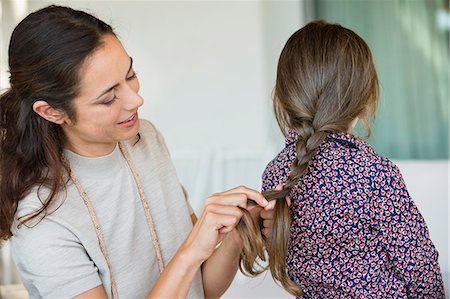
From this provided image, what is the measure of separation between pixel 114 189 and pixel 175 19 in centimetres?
298

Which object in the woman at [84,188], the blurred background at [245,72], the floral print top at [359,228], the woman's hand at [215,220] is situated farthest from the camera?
the blurred background at [245,72]

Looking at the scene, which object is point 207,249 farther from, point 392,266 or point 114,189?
point 392,266

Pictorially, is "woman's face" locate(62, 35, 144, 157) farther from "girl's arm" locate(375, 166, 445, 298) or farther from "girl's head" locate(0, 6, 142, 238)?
"girl's arm" locate(375, 166, 445, 298)

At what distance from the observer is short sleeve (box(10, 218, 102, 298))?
51.5 inches

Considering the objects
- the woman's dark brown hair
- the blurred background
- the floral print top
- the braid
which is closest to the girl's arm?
the floral print top

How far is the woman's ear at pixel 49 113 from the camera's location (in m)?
1.37

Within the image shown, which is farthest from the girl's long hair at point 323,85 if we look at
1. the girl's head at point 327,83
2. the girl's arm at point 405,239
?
the girl's arm at point 405,239

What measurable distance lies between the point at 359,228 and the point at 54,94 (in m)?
0.70

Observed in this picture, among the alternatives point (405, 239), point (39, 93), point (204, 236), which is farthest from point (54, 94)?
point (405, 239)

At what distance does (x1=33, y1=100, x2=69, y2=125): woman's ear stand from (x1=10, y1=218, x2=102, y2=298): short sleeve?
216 millimetres

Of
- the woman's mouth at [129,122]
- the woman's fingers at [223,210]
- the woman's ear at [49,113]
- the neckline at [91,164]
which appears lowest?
the woman's fingers at [223,210]

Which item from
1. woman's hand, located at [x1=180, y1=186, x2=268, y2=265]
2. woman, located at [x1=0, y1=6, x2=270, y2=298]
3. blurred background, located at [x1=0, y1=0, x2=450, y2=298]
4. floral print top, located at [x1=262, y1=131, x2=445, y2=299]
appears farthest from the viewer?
blurred background, located at [x1=0, y1=0, x2=450, y2=298]

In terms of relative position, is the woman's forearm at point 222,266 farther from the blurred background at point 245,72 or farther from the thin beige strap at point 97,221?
the blurred background at point 245,72

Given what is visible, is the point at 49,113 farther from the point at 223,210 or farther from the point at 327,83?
the point at 327,83
